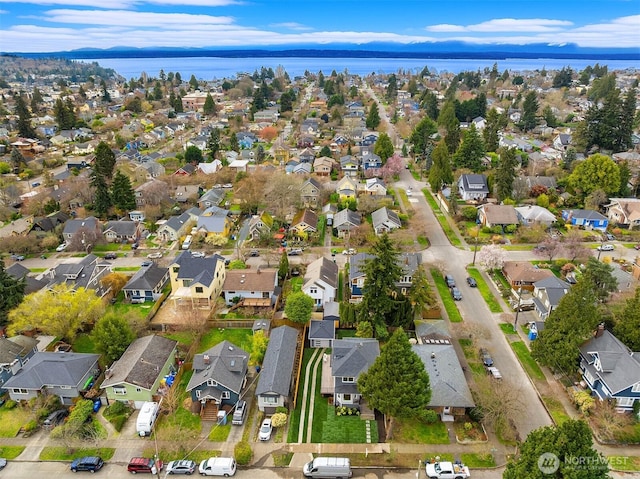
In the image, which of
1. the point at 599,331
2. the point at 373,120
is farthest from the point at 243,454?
the point at 373,120

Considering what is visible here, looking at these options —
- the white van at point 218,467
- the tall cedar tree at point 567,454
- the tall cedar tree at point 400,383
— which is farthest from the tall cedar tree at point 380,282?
the tall cedar tree at point 567,454

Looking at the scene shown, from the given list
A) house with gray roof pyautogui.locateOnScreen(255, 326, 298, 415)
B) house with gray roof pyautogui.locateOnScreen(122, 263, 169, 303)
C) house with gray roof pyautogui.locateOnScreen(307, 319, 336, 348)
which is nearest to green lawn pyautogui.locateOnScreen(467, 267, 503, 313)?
house with gray roof pyautogui.locateOnScreen(307, 319, 336, 348)

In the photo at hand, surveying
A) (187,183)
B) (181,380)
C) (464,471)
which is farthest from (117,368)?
(187,183)

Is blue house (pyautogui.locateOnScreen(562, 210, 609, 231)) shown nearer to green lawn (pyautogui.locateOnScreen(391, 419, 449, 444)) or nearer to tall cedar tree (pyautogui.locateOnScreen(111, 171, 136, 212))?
green lawn (pyautogui.locateOnScreen(391, 419, 449, 444))

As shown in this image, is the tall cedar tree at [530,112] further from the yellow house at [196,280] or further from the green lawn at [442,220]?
the yellow house at [196,280]

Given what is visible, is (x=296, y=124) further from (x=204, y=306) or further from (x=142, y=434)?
(x=142, y=434)

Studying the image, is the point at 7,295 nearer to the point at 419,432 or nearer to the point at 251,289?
the point at 251,289
